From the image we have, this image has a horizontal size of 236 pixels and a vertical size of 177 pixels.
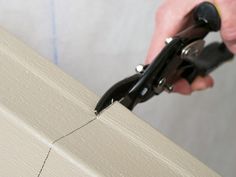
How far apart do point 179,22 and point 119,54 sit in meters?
0.20

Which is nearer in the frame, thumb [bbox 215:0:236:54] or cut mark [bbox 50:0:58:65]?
thumb [bbox 215:0:236:54]

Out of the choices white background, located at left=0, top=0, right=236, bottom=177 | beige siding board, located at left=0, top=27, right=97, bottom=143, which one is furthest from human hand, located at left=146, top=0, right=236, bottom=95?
beige siding board, located at left=0, top=27, right=97, bottom=143

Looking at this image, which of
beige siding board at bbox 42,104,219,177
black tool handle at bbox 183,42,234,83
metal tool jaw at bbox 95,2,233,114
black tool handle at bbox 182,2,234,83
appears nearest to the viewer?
beige siding board at bbox 42,104,219,177

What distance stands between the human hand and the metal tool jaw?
14 mm

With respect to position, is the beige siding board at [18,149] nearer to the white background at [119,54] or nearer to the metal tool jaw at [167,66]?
the metal tool jaw at [167,66]

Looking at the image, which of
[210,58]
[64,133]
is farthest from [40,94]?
[210,58]

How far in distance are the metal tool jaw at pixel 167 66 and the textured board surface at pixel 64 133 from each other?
0.02 m

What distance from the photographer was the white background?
68 cm

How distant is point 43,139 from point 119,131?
0.06 meters

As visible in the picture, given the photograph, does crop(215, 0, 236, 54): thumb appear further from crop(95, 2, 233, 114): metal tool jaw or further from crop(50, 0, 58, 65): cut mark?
crop(50, 0, 58, 65): cut mark

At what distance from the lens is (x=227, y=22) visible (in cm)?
58

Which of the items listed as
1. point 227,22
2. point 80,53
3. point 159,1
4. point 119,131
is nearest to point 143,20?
point 159,1

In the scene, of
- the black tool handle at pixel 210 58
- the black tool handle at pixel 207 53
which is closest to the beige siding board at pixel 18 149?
the black tool handle at pixel 207 53

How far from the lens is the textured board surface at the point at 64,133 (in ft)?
0.98
